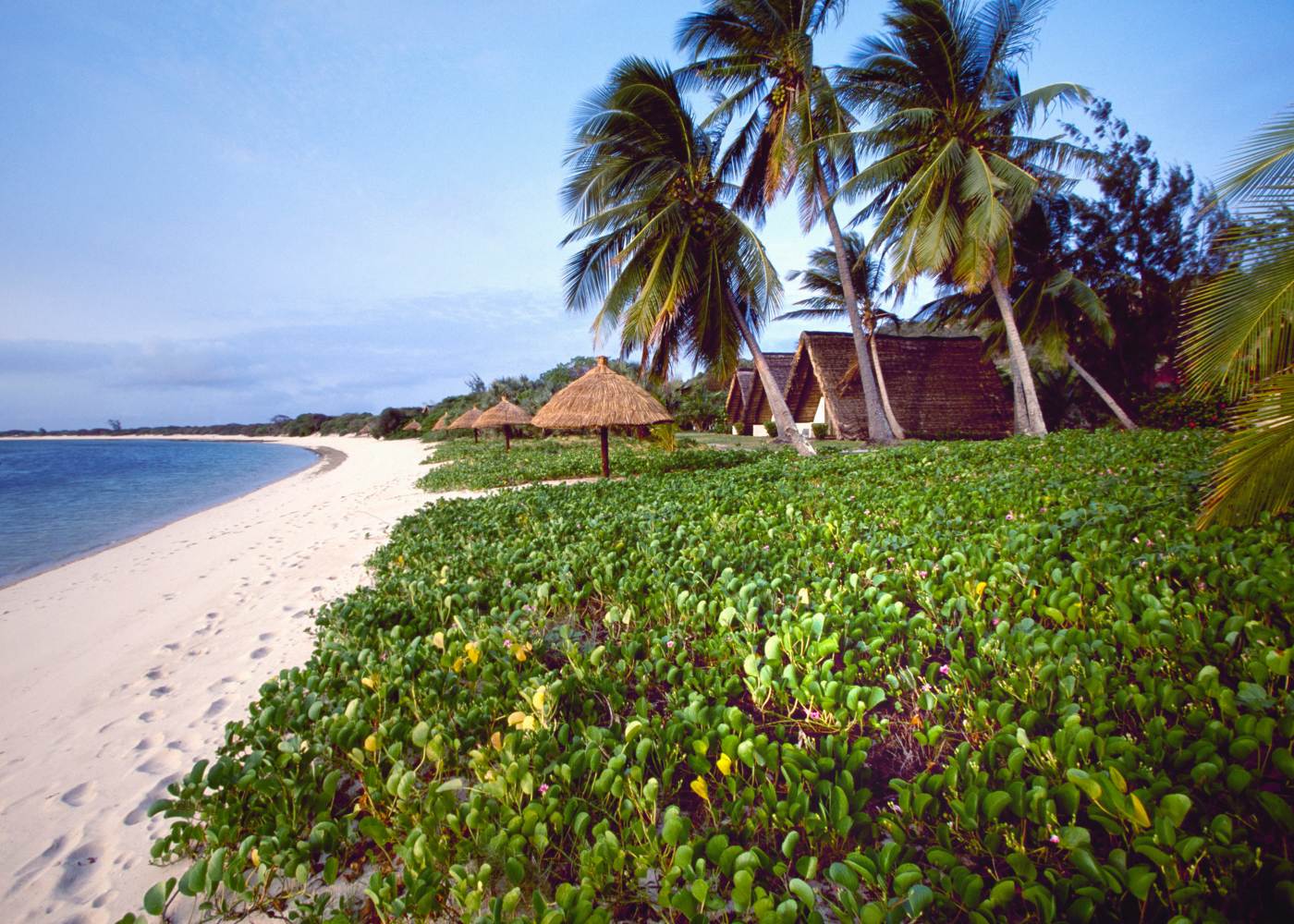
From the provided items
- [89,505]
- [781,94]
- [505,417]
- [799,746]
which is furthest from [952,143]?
[89,505]

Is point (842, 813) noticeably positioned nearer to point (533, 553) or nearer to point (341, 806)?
point (341, 806)

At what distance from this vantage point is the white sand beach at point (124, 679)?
7.12ft

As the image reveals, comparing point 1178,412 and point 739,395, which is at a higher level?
point 739,395

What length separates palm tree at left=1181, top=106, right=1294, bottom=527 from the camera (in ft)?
9.48

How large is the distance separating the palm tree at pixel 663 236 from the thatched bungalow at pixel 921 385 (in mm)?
7167

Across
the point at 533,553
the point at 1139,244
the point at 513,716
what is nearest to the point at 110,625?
the point at 533,553

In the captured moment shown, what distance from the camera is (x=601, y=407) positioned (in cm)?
1077

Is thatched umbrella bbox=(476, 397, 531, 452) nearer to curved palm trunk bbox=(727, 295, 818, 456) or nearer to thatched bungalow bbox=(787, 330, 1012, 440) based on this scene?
thatched bungalow bbox=(787, 330, 1012, 440)

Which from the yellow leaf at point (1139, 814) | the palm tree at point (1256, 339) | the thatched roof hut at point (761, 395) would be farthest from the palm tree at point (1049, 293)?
the yellow leaf at point (1139, 814)

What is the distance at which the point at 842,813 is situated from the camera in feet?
5.29

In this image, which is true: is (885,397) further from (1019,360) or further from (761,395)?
(761,395)

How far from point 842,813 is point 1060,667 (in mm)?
1175

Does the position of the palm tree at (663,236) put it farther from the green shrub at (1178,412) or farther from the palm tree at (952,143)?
the green shrub at (1178,412)

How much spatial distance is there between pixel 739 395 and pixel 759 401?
1139 millimetres
